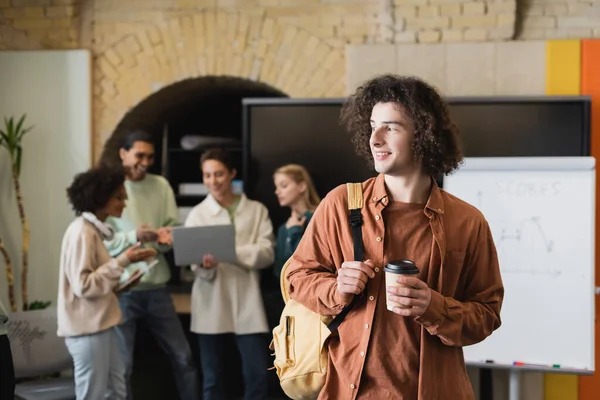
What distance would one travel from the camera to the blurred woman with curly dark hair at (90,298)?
12.1ft

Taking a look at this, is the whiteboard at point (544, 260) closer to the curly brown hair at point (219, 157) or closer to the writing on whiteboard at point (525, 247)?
the writing on whiteboard at point (525, 247)

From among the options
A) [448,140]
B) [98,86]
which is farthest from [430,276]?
[98,86]

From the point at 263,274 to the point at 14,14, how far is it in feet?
8.00

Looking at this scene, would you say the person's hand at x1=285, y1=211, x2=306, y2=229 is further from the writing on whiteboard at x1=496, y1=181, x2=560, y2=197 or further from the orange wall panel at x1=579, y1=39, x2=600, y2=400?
the orange wall panel at x1=579, y1=39, x2=600, y2=400

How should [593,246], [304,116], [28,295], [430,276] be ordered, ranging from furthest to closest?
[28,295] < [304,116] < [593,246] < [430,276]

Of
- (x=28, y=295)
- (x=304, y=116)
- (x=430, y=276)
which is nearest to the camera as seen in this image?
(x=430, y=276)

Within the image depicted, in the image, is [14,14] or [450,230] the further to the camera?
[14,14]

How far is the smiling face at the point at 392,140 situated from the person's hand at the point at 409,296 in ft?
1.11

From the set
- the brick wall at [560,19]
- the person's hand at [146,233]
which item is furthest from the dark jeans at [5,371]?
the brick wall at [560,19]

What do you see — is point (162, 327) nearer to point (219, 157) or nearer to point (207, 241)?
point (207, 241)

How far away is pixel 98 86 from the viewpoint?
5.21 m

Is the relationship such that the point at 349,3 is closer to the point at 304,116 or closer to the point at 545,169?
the point at 304,116

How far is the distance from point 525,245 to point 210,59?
233 centimetres

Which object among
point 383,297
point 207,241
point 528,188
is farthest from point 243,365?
point 383,297
